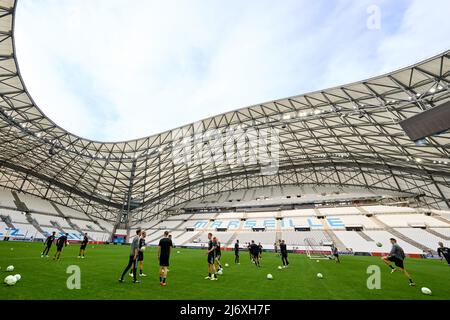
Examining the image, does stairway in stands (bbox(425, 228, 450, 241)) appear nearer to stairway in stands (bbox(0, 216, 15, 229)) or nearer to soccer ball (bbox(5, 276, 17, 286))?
soccer ball (bbox(5, 276, 17, 286))

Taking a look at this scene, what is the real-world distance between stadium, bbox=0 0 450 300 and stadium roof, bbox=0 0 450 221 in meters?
0.20

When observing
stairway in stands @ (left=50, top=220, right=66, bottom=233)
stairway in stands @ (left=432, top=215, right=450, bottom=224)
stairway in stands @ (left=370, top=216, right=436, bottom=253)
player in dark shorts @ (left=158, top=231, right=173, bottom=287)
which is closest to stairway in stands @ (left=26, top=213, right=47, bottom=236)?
stairway in stands @ (left=50, top=220, right=66, bottom=233)

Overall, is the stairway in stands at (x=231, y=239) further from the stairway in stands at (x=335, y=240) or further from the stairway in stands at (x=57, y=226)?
the stairway in stands at (x=57, y=226)

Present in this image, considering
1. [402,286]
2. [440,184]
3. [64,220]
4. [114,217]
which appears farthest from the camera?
[114,217]

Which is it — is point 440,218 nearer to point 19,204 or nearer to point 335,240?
point 335,240

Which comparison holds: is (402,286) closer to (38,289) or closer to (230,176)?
(38,289)

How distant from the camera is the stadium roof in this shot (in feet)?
68.2

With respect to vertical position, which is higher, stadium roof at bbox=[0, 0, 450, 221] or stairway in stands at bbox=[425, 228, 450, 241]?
stadium roof at bbox=[0, 0, 450, 221]

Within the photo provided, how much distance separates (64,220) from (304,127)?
51.6 metres

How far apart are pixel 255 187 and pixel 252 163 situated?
36.2 feet

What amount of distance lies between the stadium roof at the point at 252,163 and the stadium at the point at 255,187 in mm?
202

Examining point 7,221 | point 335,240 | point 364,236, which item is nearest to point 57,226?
point 7,221
